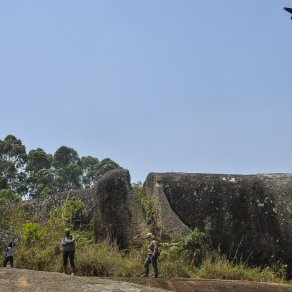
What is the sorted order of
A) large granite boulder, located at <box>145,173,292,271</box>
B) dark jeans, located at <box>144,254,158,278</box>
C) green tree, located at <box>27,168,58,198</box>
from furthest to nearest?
green tree, located at <box>27,168,58,198</box> → large granite boulder, located at <box>145,173,292,271</box> → dark jeans, located at <box>144,254,158,278</box>

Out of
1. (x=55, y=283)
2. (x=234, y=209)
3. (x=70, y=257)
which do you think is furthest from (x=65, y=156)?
(x=55, y=283)

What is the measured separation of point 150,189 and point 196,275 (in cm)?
387

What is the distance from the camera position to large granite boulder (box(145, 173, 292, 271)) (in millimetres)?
17688

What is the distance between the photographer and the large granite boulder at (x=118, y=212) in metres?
17.2

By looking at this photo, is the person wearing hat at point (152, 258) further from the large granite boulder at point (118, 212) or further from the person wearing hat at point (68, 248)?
the large granite boulder at point (118, 212)

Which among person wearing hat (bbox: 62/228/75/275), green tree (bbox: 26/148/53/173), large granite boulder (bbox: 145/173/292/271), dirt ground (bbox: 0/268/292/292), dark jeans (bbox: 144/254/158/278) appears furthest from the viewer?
green tree (bbox: 26/148/53/173)

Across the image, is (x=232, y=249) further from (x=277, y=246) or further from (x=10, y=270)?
(x=10, y=270)

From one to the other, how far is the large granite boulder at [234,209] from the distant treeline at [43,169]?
Answer: 2866 centimetres

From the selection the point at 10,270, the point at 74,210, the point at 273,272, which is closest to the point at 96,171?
the point at 74,210

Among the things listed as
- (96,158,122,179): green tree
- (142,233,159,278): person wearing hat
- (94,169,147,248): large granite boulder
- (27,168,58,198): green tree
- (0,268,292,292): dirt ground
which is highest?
(96,158,122,179): green tree

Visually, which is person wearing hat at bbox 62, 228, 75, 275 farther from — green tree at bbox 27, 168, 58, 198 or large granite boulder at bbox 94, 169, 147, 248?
green tree at bbox 27, 168, 58, 198

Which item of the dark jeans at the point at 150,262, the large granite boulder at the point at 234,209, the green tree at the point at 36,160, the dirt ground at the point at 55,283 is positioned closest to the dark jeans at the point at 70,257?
the dark jeans at the point at 150,262

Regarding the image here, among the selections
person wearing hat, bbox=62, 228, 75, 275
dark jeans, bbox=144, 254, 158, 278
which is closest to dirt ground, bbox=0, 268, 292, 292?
person wearing hat, bbox=62, 228, 75, 275

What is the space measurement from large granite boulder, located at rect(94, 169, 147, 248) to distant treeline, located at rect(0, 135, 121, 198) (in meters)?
28.9
